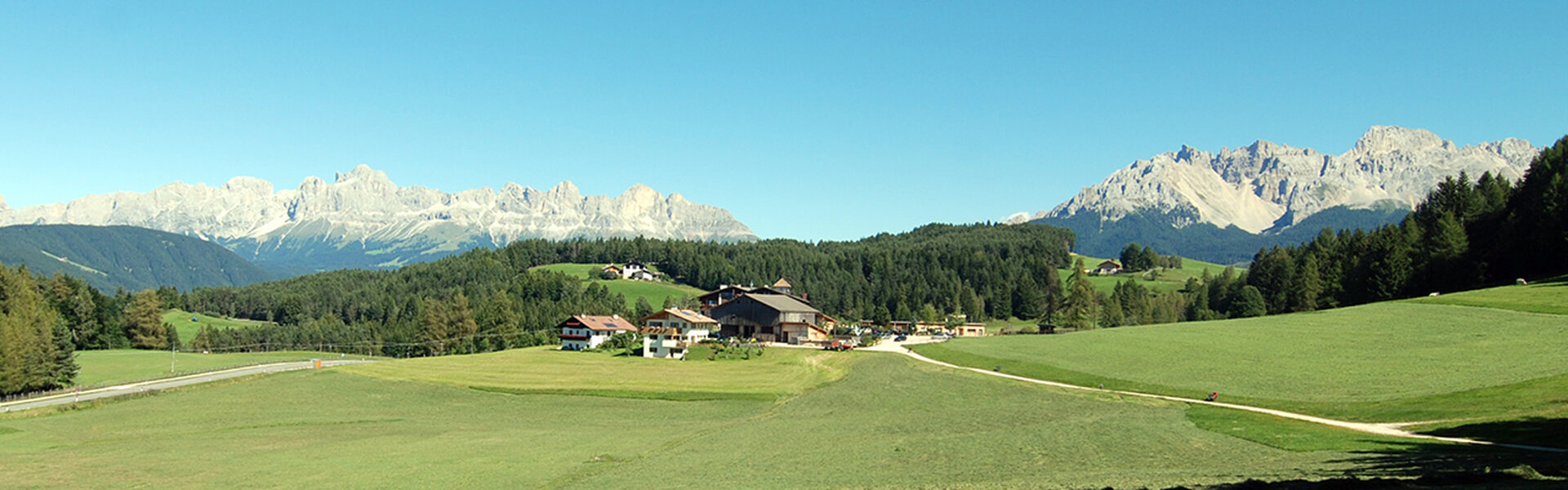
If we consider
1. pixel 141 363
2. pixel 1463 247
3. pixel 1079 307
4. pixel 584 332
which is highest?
pixel 1463 247

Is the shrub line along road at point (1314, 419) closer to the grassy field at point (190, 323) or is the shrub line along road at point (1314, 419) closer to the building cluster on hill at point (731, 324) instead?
the building cluster on hill at point (731, 324)

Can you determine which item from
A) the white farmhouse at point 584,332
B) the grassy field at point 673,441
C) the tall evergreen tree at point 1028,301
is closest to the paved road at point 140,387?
the grassy field at point 673,441

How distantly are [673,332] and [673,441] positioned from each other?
193 ft

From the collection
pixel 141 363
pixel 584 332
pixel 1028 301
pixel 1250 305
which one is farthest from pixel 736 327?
pixel 1028 301

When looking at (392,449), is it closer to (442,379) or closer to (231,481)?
(231,481)

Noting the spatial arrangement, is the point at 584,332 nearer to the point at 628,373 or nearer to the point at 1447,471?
the point at 628,373

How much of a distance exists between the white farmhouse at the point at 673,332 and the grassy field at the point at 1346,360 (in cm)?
2593

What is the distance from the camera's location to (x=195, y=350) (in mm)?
140625

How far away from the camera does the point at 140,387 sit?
75.8 metres

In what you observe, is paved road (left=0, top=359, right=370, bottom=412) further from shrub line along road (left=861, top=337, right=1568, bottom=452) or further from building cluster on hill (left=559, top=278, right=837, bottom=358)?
shrub line along road (left=861, top=337, right=1568, bottom=452)

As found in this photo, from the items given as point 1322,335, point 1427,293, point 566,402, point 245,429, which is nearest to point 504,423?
point 566,402

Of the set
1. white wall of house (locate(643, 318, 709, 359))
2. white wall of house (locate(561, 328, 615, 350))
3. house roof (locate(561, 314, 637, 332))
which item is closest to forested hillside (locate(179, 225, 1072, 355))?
house roof (locate(561, 314, 637, 332))

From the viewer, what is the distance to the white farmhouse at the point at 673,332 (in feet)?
295

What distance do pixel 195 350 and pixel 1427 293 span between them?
17261cm
